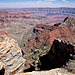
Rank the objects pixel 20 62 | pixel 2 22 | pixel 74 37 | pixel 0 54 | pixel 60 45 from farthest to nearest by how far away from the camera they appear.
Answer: pixel 2 22
pixel 74 37
pixel 60 45
pixel 20 62
pixel 0 54

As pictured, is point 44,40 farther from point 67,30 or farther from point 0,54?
point 0,54

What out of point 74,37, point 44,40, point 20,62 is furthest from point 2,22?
point 20,62

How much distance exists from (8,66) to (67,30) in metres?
54.0

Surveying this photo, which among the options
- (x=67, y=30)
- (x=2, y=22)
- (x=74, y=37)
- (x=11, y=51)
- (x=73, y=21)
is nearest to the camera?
(x=11, y=51)

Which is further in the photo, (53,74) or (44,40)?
(44,40)

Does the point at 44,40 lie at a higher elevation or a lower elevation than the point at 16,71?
lower

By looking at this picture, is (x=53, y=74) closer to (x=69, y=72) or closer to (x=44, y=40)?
(x=69, y=72)

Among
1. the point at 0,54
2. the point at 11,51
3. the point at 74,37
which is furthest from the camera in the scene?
the point at 74,37

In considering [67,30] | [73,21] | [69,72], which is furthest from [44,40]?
[69,72]

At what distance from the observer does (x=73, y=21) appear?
60.8m

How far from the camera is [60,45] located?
23.1m

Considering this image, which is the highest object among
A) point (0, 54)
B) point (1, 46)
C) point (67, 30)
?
point (1, 46)

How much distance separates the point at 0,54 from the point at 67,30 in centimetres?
5435

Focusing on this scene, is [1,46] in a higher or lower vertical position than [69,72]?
higher
